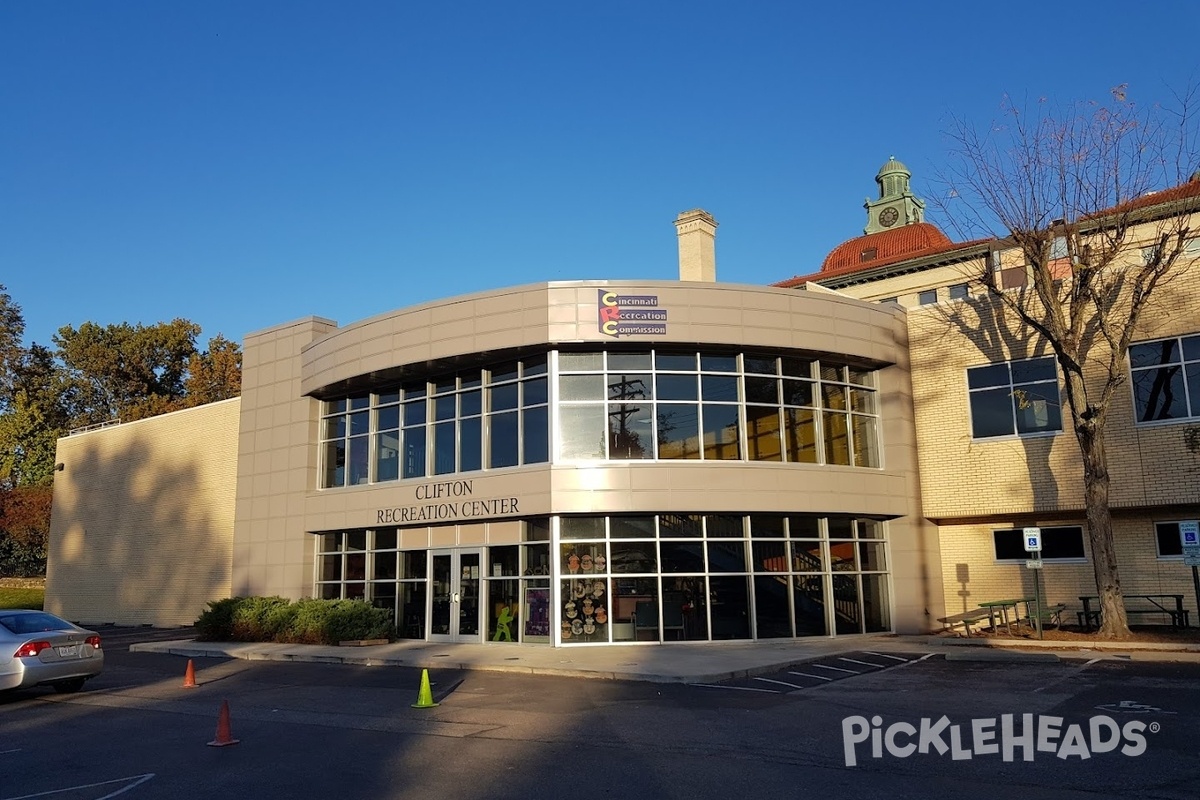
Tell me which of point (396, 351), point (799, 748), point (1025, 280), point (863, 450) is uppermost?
point (1025, 280)

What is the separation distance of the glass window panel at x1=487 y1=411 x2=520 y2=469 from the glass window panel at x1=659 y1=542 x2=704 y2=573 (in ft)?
13.4

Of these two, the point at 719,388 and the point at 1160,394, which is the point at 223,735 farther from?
the point at 1160,394

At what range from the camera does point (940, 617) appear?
80.3ft

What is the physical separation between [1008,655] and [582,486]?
905 centimetres

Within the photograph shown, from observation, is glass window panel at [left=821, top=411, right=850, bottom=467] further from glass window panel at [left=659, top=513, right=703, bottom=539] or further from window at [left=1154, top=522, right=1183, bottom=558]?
window at [left=1154, top=522, right=1183, bottom=558]

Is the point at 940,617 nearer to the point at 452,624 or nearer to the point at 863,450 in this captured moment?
the point at 863,450

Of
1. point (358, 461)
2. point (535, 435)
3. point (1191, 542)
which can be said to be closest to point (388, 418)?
point (358, 461)

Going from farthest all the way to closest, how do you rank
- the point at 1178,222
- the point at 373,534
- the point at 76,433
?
the point at 76,433 → the point at 373,534 → the point at 1178,222

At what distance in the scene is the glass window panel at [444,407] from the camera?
80.1 ft

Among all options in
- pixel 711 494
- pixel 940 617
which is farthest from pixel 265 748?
pixel 940 617

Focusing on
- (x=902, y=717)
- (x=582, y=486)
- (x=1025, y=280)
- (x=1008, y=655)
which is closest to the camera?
(x=902, y=717)

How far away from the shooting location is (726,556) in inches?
867

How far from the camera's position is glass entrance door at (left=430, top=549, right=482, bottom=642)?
23.4 meters

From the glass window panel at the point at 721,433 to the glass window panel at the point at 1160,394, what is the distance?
8.94 meters
